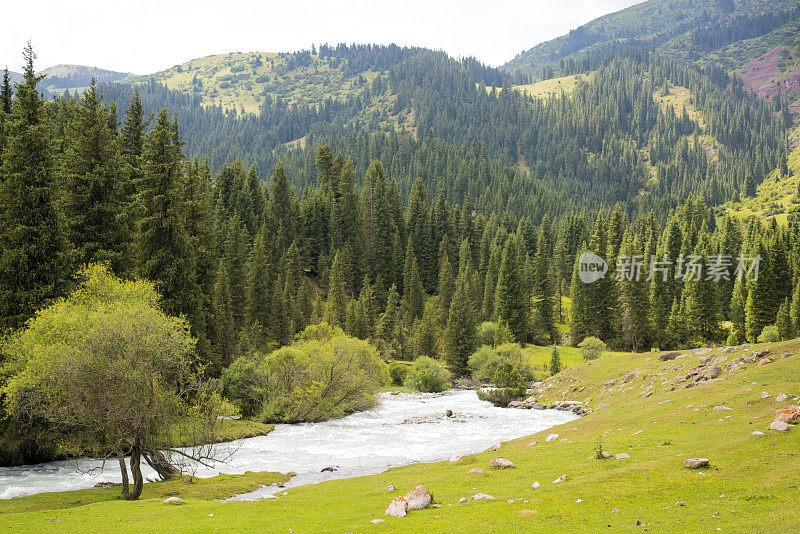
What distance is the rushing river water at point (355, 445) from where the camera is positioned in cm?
3020

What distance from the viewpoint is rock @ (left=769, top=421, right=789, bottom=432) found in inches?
788

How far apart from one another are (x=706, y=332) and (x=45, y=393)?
103 meters

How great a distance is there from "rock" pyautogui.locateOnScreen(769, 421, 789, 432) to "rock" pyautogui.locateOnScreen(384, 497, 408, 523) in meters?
15.5

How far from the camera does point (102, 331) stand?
23156 mm

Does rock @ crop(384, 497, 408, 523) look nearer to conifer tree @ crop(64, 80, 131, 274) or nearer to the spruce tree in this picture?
the spruce tree

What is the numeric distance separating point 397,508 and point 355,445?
25028 millimetres

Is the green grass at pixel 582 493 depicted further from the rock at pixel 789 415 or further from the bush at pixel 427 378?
the bush at pixel 427 378

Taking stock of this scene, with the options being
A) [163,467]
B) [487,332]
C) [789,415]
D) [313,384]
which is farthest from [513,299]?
[163,467]

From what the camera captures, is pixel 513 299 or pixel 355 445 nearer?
pixel 355 445

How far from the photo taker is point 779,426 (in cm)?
2027

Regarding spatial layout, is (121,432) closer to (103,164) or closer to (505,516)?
(505,516)

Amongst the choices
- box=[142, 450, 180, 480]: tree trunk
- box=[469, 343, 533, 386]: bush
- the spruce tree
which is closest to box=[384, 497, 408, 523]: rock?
box=[142, 450, 180, 480]: tree trunk

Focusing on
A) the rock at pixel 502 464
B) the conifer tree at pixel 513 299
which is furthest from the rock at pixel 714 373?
the conifer tree at pixel 513 299

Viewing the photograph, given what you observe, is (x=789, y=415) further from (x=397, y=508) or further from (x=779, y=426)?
(x=397, y=508)
